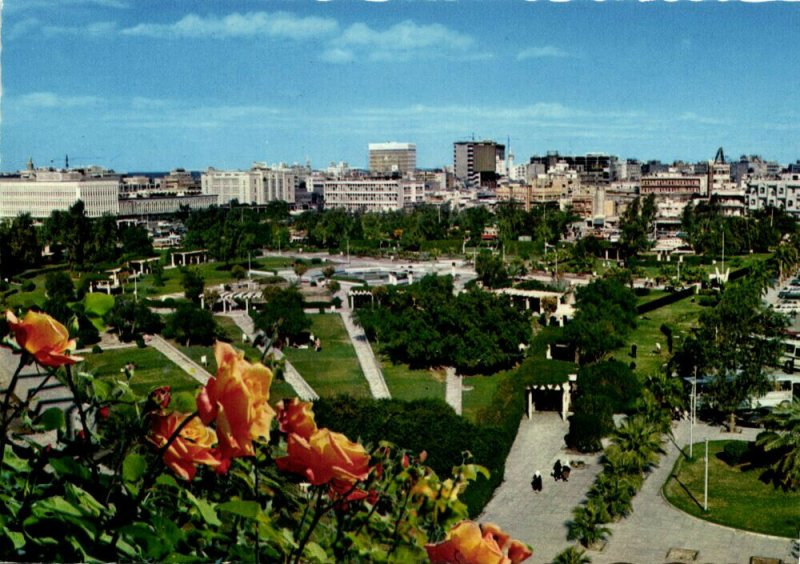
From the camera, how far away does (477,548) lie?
3.20ft

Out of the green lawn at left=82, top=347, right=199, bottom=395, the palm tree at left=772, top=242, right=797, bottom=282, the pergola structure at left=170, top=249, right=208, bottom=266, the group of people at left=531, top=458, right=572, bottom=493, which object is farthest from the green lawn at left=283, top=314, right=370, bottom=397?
the palm tree at left=772, top=242, right=797, bottom=282

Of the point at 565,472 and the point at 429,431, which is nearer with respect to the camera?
the point at 429,431

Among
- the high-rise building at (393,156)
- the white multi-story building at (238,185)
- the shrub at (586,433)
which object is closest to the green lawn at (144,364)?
the shrub at (586,433)

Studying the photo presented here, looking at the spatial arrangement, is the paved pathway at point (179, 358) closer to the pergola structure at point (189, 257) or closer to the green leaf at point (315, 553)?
the green leaf at point (315, 553)

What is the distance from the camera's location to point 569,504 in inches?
266

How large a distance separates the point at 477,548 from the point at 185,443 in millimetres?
331

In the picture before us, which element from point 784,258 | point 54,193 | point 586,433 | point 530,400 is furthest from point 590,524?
point 54,193

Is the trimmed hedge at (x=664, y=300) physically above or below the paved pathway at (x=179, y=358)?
below

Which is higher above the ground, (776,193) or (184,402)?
(184,402)

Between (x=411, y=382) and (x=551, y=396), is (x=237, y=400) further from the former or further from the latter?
(x=411, y=382)

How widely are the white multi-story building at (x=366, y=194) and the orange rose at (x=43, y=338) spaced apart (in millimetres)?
42803

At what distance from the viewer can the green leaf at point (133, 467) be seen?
1.06 meters

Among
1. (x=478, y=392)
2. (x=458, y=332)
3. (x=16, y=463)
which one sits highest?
(x=16, y=463)

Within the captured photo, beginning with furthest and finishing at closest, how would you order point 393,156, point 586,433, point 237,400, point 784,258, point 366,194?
point 393,156
point 366,194
point 784,258
point 586,433
point 237,400
